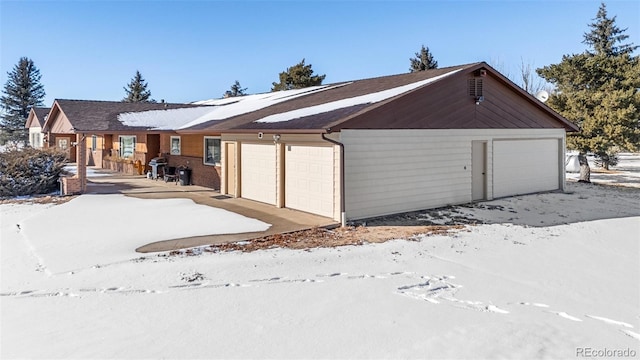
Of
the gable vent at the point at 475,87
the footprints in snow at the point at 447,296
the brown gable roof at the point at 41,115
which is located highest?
the brown gable roof at the point at 41,115

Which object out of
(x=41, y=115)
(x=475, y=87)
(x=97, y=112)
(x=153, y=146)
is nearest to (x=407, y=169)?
(x=475, y=87)

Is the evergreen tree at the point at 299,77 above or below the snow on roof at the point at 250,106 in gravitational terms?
above

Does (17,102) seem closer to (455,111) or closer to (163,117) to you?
(163,117)

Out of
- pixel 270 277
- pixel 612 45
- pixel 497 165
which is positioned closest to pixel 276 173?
pixel 270 277

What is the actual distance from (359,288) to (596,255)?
506cm

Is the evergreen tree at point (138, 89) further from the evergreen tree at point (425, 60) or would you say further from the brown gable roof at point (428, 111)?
the brown gable roof at point (428, 111)

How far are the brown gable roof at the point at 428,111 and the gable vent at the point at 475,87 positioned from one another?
188mm

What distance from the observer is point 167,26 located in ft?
75.9

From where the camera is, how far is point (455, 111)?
12859 millimetres

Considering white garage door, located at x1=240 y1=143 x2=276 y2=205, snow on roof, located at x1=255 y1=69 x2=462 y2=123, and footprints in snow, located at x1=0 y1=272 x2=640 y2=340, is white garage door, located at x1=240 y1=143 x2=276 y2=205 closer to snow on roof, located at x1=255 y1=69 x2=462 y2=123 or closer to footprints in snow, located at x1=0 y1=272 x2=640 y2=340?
snow on roof, located at x1=255 y1=69 x2=462 y2=123

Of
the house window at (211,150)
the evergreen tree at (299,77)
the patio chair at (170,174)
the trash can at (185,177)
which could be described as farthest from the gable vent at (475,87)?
the evergreen tree at (299,77)

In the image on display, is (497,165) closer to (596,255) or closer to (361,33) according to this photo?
(596,255)

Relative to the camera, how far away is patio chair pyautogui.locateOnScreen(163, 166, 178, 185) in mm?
18953

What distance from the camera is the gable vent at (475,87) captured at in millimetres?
13231
